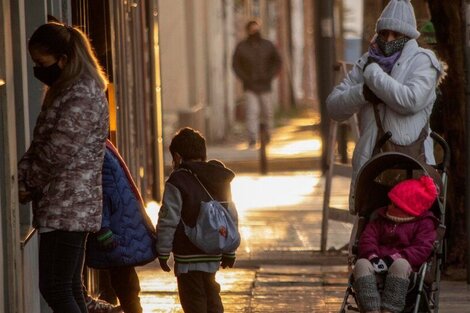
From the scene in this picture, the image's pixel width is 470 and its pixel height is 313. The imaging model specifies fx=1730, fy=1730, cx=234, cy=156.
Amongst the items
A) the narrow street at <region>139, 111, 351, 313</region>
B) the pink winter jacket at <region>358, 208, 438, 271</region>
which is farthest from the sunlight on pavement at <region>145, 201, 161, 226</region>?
the pink winter jacket at <region>358, 208, 438, 271</region>

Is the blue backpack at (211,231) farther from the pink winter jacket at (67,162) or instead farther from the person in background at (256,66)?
the person in background at (256,66)

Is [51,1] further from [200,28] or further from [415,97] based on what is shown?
[200,28]

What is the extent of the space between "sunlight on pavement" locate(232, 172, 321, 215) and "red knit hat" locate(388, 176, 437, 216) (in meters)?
8.23

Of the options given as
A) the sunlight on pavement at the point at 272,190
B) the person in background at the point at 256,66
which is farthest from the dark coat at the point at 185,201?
the person in background at the point at 256,66

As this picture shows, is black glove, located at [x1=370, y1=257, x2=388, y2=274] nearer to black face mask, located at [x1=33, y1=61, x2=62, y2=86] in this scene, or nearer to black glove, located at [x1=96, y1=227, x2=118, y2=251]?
black glove, located at [x1=96, y1=227, x2=118, y2=251]

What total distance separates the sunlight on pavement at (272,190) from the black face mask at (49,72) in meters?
8.97

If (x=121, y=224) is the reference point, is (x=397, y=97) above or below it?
above

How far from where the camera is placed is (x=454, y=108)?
12203 millimetres

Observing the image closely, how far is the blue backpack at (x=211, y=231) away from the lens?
8891mm

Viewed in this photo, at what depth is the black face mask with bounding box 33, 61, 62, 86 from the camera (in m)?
Result: 8.11

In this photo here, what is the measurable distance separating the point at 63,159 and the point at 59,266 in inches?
20.1

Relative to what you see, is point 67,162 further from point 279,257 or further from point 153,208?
point 153,208

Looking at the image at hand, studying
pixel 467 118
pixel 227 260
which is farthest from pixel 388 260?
pixel 467 118

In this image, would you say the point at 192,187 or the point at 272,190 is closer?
the point at 192,187
